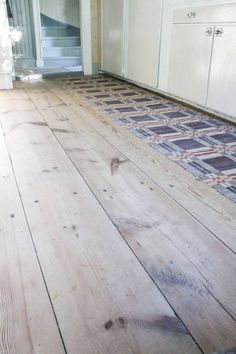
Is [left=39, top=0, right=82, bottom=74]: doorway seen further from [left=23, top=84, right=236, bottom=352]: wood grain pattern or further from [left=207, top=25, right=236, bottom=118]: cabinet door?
[left=23, top=84, right=236, bottom=352]: wood grain pattern

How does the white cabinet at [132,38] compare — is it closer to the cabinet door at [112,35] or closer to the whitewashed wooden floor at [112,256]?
the cabinet door at [112,35]

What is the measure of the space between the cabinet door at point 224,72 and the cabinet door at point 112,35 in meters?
1.85

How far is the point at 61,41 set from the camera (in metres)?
6.57

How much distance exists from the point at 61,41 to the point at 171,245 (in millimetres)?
6302

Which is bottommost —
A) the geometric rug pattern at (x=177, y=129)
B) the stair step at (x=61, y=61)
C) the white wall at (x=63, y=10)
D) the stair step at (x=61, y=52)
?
the geometric rug pattern at (x=177, y=129)

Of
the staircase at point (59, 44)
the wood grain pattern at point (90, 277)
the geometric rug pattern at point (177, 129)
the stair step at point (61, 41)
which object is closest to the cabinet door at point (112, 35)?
the geometric rug pattern at point (177, 129)

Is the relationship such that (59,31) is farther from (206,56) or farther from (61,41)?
(206,56)

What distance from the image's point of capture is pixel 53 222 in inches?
49.6

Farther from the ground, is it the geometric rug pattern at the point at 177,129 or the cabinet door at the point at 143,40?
the cabinet door at the point at 143,40

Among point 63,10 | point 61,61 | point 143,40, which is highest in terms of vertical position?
point 63,10

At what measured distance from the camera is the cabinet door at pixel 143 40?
3262mm

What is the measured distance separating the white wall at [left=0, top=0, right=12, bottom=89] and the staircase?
7.70ft

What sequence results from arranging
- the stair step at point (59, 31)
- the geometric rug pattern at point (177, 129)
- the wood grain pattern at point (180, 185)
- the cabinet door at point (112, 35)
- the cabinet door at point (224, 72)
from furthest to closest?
the stair step at point (59, 31) < the cabinet door at point (112, 35) < the cabinet door at point (224, 72) < the geometric rug pattern at point (177, 129) < the wood grain pattern at point (180, 185)

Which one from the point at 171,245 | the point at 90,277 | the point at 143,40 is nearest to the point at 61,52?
the point at 143,40
